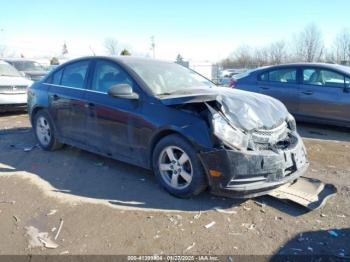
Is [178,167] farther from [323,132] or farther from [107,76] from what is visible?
[323,132]

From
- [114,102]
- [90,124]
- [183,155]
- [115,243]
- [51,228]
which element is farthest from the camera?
[90,124]

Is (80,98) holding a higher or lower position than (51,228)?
higher

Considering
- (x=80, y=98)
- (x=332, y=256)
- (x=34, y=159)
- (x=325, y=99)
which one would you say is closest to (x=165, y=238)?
(x=332, y=256)

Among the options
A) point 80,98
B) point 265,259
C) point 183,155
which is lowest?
point 265,259

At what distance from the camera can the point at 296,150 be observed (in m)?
4.07

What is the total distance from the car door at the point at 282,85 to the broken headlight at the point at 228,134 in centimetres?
480

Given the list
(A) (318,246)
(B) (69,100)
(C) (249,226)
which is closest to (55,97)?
(B) (69,100)

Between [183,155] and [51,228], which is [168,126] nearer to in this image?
[183,155]

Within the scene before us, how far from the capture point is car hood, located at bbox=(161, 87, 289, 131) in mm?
3857

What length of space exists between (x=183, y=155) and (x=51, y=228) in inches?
61.8

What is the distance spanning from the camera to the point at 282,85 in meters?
8.27

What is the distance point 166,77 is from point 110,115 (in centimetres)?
95

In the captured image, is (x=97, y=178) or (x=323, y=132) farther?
(x=323, y=132)

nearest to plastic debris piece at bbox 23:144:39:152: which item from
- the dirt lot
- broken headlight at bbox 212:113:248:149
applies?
the dirt lot
